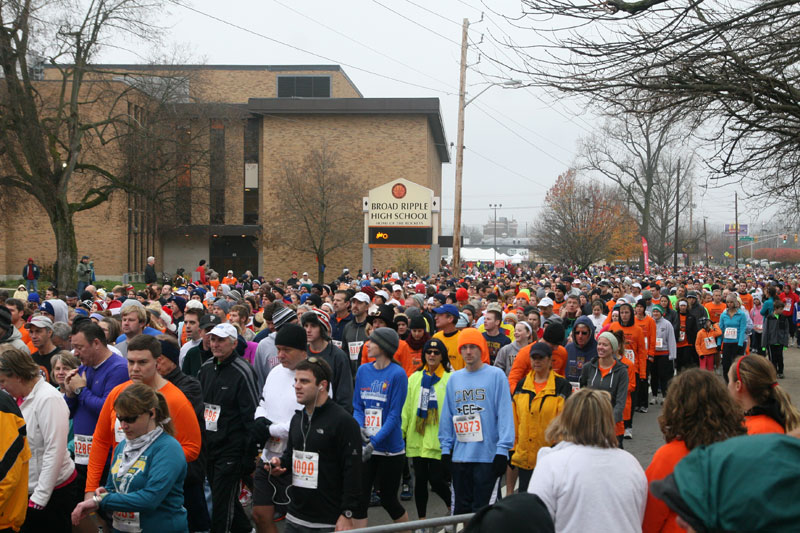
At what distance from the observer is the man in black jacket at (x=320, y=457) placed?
4.88 m

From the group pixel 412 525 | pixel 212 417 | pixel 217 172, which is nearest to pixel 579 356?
pixel 212 417

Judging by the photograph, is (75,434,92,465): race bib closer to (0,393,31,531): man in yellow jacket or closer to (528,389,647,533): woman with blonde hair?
(0,393,31,531): man in yellow jacket

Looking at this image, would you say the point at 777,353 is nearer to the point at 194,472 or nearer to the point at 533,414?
the point at 533,414

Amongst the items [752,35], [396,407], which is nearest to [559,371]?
[396,407]

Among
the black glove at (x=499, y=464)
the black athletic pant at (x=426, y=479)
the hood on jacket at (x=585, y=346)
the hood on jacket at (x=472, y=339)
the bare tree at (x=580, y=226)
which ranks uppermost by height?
the bare tree at (x=580, y=226)

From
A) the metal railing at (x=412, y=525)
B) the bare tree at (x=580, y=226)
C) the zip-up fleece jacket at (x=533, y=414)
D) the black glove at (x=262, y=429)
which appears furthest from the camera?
the bare tree at (x=580, y=226)

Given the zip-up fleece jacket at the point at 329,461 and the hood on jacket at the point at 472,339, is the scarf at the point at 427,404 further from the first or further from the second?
the zip-up fleece jacket at the point at 329,461

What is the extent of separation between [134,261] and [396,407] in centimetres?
4438

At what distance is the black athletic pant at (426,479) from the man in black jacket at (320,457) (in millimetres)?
2146

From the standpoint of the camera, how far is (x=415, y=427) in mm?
7070

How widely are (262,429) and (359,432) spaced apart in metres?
1.14

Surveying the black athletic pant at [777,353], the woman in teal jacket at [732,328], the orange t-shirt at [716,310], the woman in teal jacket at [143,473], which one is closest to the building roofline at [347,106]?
the orange t-shirt at [716,310]

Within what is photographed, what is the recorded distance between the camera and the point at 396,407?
648 cm

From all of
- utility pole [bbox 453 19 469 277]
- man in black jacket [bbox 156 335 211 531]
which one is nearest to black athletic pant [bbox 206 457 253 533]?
man in black jacket [bbox 156 335 211 531]
